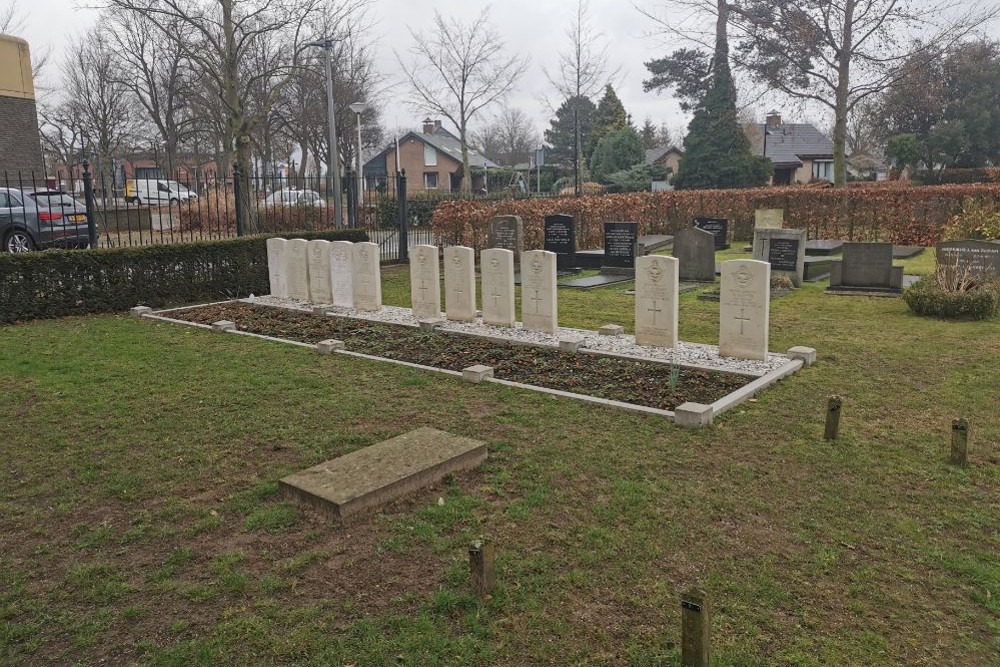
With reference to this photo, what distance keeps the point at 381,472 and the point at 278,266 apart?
9.22 metres

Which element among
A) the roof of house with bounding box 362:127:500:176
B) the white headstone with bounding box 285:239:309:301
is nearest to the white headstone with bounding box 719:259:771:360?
the white headstone with bounding box 285:239:309:301

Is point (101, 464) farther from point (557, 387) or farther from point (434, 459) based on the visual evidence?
point (557, 387)

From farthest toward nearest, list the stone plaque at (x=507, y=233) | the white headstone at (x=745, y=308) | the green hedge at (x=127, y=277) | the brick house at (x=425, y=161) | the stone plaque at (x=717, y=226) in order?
1. the brick house at (x=425, y=161)
2. the stone plaque at (x=717, y=226)
3. the stone plaque at (x=507, y=233)
4. the green hedge at (x=127, y=277)
5. the white headstone at (x=745, y=308)

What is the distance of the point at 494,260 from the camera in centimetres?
987

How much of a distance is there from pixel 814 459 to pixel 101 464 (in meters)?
5.04

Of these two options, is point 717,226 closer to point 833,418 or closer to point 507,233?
point 507,233

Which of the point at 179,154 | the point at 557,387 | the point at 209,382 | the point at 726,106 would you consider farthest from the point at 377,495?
the point at 179,154

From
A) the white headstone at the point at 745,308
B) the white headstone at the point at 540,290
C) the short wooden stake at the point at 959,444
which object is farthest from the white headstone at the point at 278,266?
the short wooden stake at the point at 959,444

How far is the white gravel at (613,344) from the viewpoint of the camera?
25.7ft

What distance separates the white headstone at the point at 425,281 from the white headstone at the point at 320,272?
1.88 m

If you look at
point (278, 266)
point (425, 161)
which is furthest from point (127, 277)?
point (425, 161)

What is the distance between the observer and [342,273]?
11930mm

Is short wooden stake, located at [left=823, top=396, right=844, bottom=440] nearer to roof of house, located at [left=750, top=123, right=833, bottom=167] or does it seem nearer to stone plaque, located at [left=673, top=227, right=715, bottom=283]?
stone plaque, located at [left=673, top=227, right=715, bottom=283]

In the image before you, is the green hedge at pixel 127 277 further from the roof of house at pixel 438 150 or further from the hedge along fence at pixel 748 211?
the roof of house at pixel 438 150
